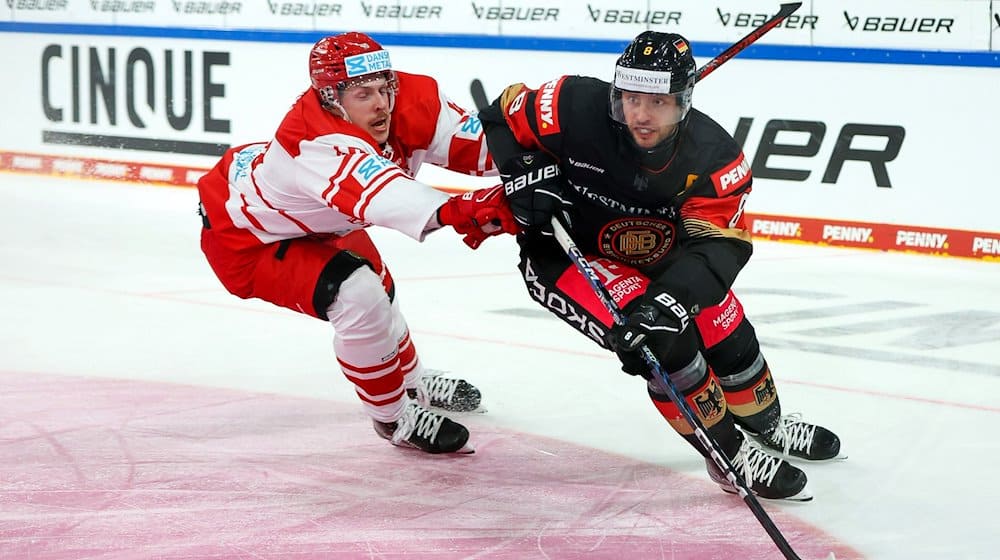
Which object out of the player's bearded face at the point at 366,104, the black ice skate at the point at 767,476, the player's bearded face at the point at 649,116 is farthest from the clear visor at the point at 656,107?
the black ice skate at the point at 767,476

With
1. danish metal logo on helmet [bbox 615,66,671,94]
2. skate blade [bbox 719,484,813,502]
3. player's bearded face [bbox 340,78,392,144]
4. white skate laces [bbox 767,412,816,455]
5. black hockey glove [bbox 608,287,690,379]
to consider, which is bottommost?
skate blade [bbox 719,484,813,502]

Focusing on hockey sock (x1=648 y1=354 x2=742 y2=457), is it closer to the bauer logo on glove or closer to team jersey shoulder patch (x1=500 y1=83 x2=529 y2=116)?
the bauer logo on glove

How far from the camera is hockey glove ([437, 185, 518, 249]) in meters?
2.88

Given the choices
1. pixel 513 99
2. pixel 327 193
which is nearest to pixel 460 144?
pixel 513 99

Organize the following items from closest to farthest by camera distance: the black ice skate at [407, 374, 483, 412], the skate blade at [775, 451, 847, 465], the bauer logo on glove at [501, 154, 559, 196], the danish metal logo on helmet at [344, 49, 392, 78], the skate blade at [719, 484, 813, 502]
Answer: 1. the bauer logo on glove at [501, 154, 559, 196]
2. the skate blade at [719, 484, 813, 502]
3. the danish metal logo on helmet at [344, 49, 392, 78]
4. the skate blade at [775, 451, 847, 465]
5. the black ice skate at [407, 374, 483, 412]

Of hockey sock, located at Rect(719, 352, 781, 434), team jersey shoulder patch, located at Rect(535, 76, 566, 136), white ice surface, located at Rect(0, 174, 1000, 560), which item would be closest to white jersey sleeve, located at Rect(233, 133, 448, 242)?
team jersey shoulder patch, located at Rect(535, 76, 566, 136)

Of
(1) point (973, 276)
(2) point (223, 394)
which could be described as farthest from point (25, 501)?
(1) point (973, 276)

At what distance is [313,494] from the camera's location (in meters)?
3.10

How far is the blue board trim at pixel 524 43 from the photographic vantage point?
6.44 metres

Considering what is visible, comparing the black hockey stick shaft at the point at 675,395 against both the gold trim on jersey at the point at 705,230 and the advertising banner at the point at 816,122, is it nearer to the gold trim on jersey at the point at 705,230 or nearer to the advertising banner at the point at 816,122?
the gold trim on jersey at the point at 705,230

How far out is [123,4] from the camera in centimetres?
897

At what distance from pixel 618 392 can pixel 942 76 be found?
10.9ft

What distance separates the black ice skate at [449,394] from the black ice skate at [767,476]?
994 mm

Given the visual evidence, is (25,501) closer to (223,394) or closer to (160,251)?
(223,394)
